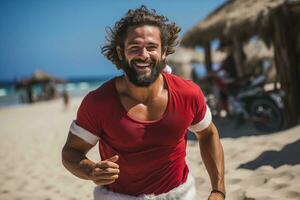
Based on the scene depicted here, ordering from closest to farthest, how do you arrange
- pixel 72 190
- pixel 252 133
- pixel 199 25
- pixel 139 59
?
pixel 139 59, pixel 72 190, pixel 252 133, pixel 199 25

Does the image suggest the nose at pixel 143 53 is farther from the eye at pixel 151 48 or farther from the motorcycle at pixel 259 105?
the motorcycle at pixel 259 105

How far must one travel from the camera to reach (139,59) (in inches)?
78.9

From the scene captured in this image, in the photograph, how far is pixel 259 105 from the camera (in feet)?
23.4

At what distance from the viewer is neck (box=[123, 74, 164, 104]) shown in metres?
2.05

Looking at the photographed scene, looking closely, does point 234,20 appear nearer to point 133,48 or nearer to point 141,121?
point 133,48

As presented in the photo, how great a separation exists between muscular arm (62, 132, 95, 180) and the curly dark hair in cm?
55

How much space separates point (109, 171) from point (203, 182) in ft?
8.86

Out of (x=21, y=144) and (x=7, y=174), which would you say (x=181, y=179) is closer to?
(x=7, y=174)

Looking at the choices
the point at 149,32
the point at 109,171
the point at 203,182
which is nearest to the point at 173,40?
the point at 149,32

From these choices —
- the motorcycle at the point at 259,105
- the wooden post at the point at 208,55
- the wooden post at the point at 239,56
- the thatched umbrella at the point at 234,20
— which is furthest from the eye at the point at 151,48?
the wooden post at the point at 208,55

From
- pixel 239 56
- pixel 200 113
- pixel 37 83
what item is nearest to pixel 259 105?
pixel 239 56

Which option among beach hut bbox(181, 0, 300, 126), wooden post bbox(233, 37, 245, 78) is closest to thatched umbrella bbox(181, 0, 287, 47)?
beach hut bbox(181, 0, 300, 126)

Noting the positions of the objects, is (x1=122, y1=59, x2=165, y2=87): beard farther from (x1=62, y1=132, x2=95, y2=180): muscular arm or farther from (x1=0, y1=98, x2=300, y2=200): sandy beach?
(x1=0, y1=98, x2=300, y2=200): sandy beach

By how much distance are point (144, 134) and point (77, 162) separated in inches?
14.6
